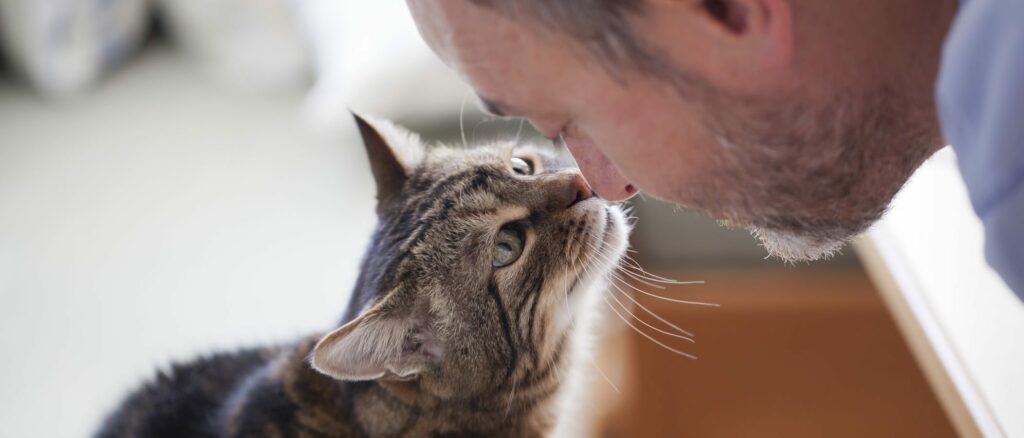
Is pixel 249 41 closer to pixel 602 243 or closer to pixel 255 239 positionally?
pixel 255 239

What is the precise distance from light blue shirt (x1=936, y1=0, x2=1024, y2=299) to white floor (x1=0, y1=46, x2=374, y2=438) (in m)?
1.27

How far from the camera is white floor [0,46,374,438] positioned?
180cm

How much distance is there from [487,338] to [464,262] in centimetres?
11

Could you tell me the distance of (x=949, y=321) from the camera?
3.39 feet

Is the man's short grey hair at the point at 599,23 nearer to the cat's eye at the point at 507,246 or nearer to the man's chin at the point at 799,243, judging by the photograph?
the man's chin at the point at 799,243

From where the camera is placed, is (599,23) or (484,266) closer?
(599,23)

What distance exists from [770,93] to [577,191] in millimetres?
469

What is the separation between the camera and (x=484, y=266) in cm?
119

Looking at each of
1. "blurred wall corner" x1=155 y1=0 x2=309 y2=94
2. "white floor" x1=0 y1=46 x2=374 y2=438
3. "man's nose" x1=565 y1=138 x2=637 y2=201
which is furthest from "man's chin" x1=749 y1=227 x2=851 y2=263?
"blurred wall corner" x1=155 y1=0 x2=309 y2=94

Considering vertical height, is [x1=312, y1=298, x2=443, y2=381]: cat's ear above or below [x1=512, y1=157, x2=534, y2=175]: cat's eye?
below

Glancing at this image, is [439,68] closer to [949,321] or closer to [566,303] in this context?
[566,303]

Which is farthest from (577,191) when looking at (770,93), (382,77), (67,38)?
(67,38)

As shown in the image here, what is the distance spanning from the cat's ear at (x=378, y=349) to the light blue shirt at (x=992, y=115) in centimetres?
65

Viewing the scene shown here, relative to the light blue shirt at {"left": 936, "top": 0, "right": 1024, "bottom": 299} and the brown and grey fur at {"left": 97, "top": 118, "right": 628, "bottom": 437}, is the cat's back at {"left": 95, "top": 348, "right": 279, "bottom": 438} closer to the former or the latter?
the brown and grey fur at {"left": 97, "top": 118, "right": 628, "bottom": 437}
